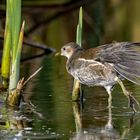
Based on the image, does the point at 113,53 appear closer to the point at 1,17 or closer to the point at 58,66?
the point at 58,66

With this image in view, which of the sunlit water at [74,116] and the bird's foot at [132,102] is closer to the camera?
the sunlit water at [74,116]

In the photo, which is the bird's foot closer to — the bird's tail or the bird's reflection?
the bird's tail

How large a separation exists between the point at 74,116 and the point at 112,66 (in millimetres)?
710

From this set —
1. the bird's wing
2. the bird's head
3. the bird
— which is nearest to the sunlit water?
the bird

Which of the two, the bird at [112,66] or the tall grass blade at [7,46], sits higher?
the tall grass blade at [7,46]

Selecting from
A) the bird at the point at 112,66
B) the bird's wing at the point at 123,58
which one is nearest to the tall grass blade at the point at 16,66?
the bird at the point at 112,66

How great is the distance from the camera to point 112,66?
24.2 feet

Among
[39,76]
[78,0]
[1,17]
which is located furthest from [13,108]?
[78,0]

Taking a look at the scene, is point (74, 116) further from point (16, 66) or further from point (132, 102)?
point (16, 66)

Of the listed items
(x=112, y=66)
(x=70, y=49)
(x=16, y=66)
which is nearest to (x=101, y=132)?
(x=112, y=66)

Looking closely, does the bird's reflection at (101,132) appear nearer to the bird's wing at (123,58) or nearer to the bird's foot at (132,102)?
the bird's foot at (132,102)

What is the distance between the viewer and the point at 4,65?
27.8 ft

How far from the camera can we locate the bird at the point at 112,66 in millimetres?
7312

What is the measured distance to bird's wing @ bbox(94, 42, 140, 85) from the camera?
7.29 meters
